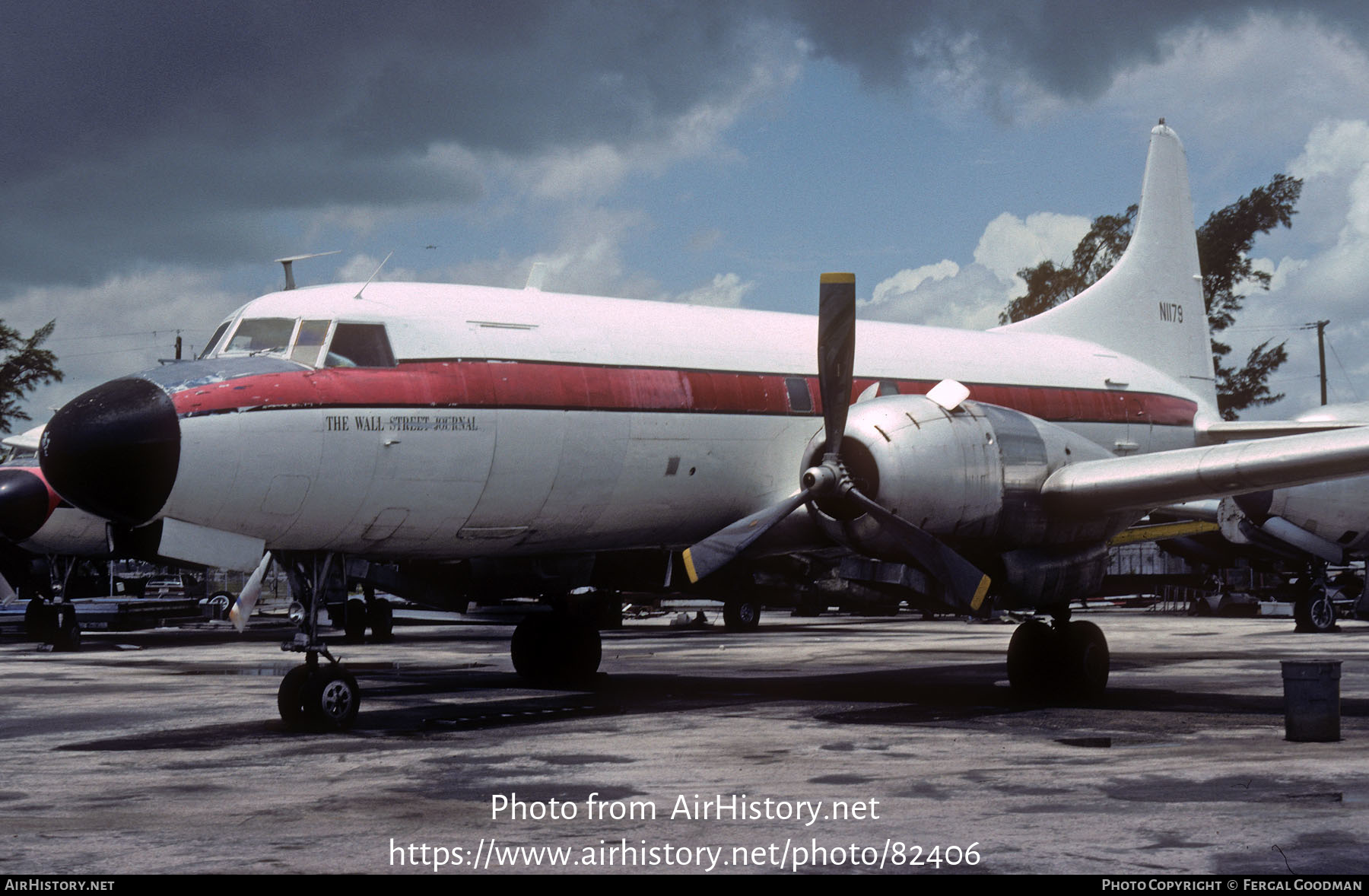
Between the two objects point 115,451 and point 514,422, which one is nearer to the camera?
point 115,451

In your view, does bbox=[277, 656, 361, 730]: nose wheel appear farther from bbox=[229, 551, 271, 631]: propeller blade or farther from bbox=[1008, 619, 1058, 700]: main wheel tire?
bbox=[1008, 619, 1058, 700]: main wheel tire

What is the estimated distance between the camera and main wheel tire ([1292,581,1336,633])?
3058 centimetres

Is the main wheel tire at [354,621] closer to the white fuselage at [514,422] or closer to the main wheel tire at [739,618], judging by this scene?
the main wheel tire at [739,618]

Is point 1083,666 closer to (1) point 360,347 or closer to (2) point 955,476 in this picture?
(2) point 955,476

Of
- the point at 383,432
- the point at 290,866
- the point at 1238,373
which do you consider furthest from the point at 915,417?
the point at 1238,373

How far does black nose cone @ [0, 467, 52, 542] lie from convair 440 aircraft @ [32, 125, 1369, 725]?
13.0 m

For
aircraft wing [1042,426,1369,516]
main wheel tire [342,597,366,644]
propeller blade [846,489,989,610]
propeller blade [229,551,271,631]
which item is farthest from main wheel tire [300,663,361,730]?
main wheel tire [342,597,366,644]

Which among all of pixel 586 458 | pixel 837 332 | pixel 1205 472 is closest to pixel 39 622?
pixel 586 458

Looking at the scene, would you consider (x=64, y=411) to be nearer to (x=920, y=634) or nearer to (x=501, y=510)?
(x=501, y=510)

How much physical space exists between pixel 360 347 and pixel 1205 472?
8842mm

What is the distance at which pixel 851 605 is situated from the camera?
55.4ft

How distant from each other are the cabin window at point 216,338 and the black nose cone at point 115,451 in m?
1.89

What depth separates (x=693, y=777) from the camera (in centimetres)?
988

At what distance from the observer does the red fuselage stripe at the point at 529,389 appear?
40.6 ft
